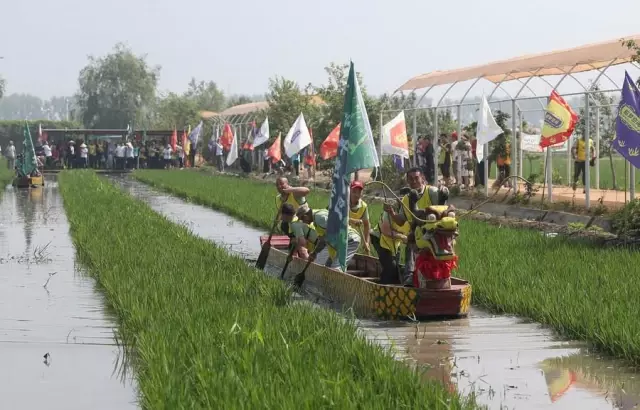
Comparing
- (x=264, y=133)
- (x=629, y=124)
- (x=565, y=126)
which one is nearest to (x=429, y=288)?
(x=629, y=124)

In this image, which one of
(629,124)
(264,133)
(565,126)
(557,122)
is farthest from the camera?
(264,133)

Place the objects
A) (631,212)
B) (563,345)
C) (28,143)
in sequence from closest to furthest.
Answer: (563,345)
(631,212)
(28,143)

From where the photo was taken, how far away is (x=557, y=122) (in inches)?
903

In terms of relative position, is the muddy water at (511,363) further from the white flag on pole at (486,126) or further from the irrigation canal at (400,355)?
the white flag on pole at (486,126)

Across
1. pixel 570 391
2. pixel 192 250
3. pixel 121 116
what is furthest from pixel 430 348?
pixel 121 116

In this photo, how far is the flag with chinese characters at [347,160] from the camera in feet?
43.4

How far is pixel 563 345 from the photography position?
33.2 feet

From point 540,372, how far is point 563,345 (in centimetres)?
95

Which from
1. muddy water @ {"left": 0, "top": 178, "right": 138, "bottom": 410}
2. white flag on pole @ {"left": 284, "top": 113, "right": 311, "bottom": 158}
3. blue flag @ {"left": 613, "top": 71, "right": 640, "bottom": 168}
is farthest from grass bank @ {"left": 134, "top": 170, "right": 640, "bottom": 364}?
white flag on pole @ {"left": 284, "top": 113, "right": 311, "bottom": 158}

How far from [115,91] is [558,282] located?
8430 cm

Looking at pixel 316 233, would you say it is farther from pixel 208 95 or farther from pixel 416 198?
pixel 208 95

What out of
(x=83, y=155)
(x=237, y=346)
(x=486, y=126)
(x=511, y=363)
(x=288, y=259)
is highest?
(x=486, y=126)

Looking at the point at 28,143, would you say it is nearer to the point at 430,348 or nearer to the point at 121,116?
the point at 430,348

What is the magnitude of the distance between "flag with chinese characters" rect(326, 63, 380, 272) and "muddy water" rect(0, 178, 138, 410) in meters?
2.45
